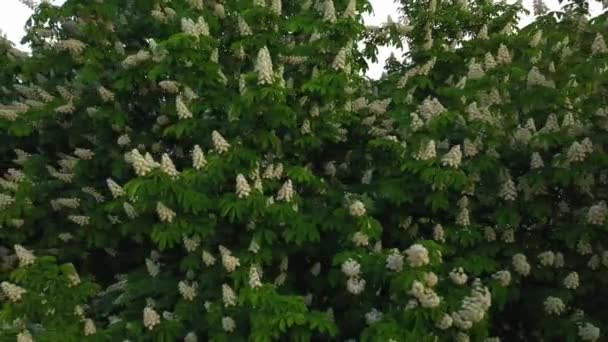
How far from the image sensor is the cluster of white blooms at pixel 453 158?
5.61m

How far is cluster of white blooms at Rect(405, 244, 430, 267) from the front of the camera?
5.04m

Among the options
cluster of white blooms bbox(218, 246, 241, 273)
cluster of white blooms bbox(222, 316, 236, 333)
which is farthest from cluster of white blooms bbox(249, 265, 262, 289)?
cluster of white blooms bbox(222, 316, 236, 333)

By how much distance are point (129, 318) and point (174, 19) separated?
8.88 feet

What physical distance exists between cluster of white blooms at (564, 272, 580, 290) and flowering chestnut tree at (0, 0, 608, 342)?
0.05ft

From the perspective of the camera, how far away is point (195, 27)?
245 inches

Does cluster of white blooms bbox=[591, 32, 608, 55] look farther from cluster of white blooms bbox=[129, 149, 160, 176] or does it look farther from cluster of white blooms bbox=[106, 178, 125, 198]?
cluster of white blooms bbox=[106, 178, 125, 198]

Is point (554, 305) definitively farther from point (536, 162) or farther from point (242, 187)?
point (242, 187)

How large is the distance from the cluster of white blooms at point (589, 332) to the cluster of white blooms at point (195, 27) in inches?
146

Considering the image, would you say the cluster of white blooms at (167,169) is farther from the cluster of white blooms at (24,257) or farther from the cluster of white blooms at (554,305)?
the cluster of white blooms at (554,305)

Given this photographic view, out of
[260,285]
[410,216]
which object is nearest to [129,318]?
[260,285]

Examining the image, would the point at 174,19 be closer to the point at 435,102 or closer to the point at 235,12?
the point at 235,12

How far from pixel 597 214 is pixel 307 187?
7.38 ft

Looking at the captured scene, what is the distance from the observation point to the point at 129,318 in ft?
20.1

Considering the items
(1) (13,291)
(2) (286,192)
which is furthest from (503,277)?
(1) (13,291)
